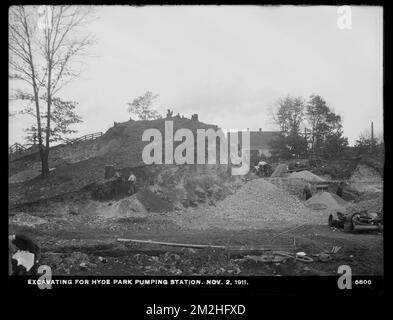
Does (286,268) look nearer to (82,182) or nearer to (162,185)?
(162,185)

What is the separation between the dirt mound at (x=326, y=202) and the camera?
5066 millimetres

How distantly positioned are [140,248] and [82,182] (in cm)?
153

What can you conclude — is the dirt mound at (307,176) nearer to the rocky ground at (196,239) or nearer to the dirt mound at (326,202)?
the dirt mound at (326,202)

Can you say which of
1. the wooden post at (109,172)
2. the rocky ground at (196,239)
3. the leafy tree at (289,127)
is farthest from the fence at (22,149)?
the leafy tree at (289,127)

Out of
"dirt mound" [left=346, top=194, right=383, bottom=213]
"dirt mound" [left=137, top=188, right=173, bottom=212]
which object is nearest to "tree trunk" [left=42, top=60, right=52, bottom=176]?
"dirt mound" [left=137, top=188, right=173, bottom=212]

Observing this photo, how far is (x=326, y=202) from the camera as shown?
17.1 ft

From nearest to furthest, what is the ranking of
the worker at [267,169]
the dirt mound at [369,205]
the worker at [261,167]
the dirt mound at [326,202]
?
the dirt mound at [369,205] < the dirt mound at [326,202] < the worker at [261,167] < the worker at [267,169]

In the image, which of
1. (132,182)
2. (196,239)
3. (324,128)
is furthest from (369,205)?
(132,182)

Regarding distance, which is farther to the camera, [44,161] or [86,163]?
[86,163]

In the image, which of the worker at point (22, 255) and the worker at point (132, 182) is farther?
the worker at point (132, 182)

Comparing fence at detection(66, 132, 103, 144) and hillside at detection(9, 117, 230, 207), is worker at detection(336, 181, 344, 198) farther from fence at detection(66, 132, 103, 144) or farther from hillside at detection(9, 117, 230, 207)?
fence at detection(66, 132, 103, 144)

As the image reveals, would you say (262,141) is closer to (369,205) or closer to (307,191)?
(307,191)

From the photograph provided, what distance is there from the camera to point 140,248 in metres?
4.72
